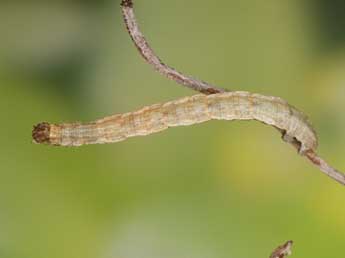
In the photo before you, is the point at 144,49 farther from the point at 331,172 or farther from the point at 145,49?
the point at 331,172

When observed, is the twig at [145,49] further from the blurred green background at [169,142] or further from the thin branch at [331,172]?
the blurred green background at [169,142]

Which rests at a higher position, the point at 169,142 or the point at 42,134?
the point at 169,142

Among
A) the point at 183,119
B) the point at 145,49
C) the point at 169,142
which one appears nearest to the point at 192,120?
the point at 183,119

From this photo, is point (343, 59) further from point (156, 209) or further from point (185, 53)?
point (156, 209)

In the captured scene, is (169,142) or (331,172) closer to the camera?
(331,172)

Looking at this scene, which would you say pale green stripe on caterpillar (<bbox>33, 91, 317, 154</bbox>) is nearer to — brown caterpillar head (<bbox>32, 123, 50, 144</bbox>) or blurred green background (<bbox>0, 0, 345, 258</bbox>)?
brown caterpillar head (<bbox>32, 123, 50, 144</bbox>)

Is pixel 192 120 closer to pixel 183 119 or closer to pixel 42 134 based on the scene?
pixel 183 119

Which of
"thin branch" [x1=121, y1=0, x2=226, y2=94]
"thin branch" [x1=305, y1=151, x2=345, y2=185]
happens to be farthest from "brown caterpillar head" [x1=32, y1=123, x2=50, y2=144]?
"thin branch" [x1=305, y1=151, x2=345, y2=185]

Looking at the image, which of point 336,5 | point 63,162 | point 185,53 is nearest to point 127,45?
point 185,53
